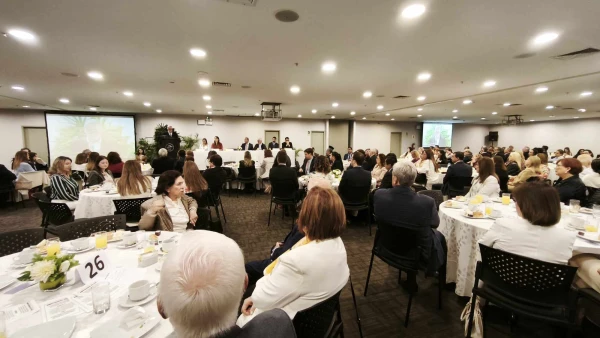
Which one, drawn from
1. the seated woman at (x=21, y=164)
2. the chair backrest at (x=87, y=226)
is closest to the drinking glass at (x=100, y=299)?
the chair backrest at (x=87, y=226)

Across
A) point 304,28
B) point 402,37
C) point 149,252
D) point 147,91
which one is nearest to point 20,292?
point 149,252

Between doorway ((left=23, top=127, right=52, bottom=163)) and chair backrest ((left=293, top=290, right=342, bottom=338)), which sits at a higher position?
doorway ((left=23, top=127, right=52, bottom=163))

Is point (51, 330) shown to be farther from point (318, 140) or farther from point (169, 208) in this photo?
point (318, 140)

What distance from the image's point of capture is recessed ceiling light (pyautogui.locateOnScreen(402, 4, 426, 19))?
8.15 feet

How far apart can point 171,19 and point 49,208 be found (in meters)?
3.02

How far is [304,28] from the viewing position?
298 cm

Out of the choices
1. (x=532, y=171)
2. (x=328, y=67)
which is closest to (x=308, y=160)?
(x=328, y=67)

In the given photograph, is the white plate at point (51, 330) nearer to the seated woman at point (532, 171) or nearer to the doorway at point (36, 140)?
the seated woman at point (532, 171)

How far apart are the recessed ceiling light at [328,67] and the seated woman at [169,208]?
3079 millimetres

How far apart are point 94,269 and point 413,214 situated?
243cm

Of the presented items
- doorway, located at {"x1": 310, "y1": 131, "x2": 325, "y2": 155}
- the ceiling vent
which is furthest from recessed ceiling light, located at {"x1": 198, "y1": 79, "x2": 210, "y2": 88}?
doorway, located at {"x1": 310, "y1": 131, "x2": 325, "y2": 155}

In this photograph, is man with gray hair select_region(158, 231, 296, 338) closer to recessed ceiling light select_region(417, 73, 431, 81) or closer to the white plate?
the white plate

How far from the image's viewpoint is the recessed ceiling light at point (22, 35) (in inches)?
121

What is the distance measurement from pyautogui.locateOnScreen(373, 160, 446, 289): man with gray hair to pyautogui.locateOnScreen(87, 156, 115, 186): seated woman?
4.77 m
